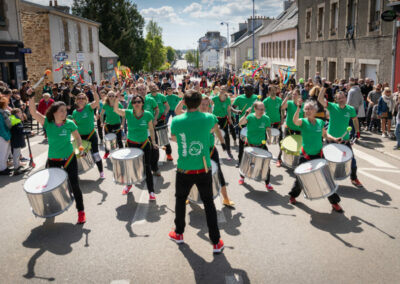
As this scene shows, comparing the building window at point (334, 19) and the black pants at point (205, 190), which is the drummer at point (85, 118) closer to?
the black pants at point (205, 190)

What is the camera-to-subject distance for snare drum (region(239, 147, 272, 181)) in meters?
6.85

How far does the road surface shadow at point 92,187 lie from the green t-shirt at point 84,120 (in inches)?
42.2

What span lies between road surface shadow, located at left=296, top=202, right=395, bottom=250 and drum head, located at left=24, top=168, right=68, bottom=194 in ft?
12.4

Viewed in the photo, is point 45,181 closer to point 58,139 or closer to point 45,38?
point 58,139

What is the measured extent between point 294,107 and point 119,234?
5087 millimetres

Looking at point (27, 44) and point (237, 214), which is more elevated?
point (27, 44)

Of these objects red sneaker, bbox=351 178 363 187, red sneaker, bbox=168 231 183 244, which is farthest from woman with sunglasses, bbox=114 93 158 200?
red sneaker, bbox=351 178 363 187

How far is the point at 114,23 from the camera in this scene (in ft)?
153

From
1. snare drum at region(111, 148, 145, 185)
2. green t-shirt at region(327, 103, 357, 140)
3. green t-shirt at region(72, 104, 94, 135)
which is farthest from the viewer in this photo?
green t-shirt at region(72, 104, 94, 135)

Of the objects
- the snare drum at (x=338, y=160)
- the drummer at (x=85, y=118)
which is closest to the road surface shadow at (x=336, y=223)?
the snare drum at (x=338, y=160)

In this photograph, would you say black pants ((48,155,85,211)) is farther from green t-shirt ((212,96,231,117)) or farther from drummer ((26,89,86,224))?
green t-shirt ((212,96,231,117))

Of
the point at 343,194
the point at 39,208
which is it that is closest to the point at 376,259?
the point at 343,194

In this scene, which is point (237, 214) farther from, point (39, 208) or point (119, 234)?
point (39, 208)

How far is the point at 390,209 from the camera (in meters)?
6.39
